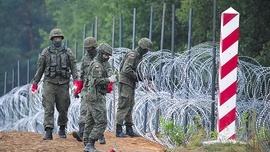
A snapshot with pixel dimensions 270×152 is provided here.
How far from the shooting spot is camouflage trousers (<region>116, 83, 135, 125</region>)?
19.9 m

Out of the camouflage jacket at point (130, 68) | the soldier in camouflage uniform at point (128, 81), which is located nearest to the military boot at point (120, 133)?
the soldier in camouflage uniform at point (128, 81)

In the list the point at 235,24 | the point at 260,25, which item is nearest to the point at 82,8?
the point at 260,25

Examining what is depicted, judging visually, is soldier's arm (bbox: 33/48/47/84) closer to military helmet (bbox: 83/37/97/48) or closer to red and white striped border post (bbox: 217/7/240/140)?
military helmet (bbox: 83/37/97/48)

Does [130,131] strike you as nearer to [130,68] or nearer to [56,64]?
[130,68]

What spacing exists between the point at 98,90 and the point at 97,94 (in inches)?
2.4

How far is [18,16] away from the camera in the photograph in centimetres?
6838

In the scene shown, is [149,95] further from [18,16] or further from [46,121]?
[18,16]

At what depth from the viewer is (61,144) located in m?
18.1

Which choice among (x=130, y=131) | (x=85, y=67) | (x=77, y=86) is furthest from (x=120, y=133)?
(x=85, y=67)

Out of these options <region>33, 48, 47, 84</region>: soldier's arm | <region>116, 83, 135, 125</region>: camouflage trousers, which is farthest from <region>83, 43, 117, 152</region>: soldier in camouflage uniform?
<region>116, 83, 135, 125</region>: camouflage trousers

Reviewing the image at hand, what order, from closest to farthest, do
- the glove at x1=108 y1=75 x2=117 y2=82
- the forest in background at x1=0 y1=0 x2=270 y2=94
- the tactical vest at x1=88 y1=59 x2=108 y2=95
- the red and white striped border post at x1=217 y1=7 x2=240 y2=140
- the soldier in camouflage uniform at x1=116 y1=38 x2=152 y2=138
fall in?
1. the red and white striped border post at x1=217 y1=7 x2=240 y2=140
2. the glove at x1=108 y1=75 x2=117 y2=82
3. the tactical vest at x1=88 y1=59 x2=108 y2=95
4. the soldier in camouflage uniform at x1=116 y1=38 x2=152 y2=138
5. the forest in background at x1=0 y1=0 x2=270 y2=94

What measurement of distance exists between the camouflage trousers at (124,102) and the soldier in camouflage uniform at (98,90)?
2935mm

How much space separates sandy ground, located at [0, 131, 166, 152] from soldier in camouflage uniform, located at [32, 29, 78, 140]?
496 mm

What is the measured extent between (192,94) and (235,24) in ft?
8.73
